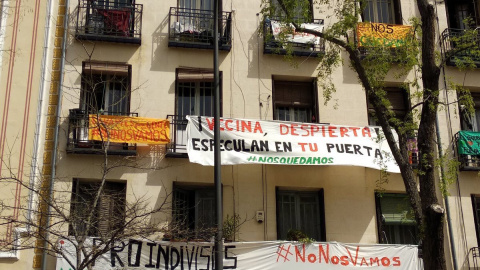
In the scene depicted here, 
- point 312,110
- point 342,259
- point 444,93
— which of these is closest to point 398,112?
point 444,93

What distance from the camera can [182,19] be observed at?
1825 centimetres

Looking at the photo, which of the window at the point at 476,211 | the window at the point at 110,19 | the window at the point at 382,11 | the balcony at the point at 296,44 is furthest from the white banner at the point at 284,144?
the window at the point at 382,11

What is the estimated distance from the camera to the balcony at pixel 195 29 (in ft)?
58.2

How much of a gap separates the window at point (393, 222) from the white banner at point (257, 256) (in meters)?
1.33

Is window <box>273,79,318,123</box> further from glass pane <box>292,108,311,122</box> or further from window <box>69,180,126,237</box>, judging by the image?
window <box>69,180,126,237</box>

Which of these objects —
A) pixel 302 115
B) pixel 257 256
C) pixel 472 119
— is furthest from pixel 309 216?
pixel 472 119

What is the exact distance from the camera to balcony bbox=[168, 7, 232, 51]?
17.7 metres

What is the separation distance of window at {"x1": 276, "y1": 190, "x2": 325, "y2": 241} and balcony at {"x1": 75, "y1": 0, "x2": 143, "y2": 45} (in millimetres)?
6464

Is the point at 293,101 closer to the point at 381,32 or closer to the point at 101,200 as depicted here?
the point at 381,32

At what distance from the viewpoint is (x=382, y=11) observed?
20000 millimetres

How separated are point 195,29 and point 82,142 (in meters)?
4.95

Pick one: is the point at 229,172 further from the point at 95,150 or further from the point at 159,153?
the point at 95,150

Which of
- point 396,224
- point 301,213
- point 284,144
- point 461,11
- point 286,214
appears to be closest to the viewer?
point 284,144

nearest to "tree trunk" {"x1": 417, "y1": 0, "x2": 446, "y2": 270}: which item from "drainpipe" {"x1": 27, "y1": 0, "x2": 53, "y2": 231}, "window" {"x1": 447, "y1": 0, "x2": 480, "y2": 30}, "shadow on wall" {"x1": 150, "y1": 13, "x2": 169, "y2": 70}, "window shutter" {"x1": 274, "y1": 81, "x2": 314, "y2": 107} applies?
"window shutter" {"x1": 274, "y1": 81, "x2": 314, "y2": 107}
